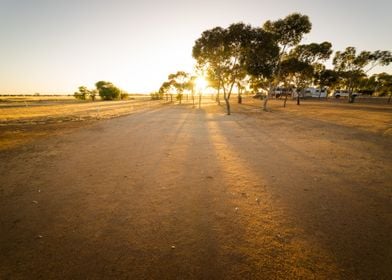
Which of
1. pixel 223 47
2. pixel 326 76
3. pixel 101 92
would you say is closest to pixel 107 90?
pixel 101 92

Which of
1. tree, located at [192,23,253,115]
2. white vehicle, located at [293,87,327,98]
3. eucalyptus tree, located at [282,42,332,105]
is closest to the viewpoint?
tree, located at [192,23,253,115]

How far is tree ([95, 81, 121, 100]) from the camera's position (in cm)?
9175

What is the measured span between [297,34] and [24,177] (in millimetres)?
35065

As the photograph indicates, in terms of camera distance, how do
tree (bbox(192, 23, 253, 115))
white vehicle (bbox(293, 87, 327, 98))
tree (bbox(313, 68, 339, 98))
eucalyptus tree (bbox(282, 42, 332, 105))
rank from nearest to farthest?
tree (bbox(192, 23, 253, 115))
eucalyptus tree (bbox(282, 42, 332, 105))
tree (bbox(313, 68, 339, 98))
white vehicle (bbox(293, 87, 327, 98))

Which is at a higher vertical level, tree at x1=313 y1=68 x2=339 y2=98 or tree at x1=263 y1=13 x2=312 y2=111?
tree at x1=263 y1=13 x2=312 y2=111

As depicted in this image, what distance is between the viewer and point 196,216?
4781 millimetres

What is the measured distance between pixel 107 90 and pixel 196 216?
9872 cm

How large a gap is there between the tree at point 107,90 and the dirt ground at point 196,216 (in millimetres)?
91226

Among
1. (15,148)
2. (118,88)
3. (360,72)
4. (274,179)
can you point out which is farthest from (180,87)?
(274,179)

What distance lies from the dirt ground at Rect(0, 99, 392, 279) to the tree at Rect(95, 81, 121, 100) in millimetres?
91226

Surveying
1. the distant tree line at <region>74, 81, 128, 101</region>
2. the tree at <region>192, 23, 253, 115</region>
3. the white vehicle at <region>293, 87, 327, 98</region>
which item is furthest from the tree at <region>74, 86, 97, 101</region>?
the white vehicle at <region>293, 87, 327, 98</region>

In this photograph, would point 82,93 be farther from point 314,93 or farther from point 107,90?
point 314,93

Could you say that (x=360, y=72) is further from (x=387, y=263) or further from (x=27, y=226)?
(x=27, y=226)

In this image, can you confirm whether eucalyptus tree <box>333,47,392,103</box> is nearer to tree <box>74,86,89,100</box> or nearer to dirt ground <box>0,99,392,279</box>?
dirt ground <box>0,99,392,279</box>
